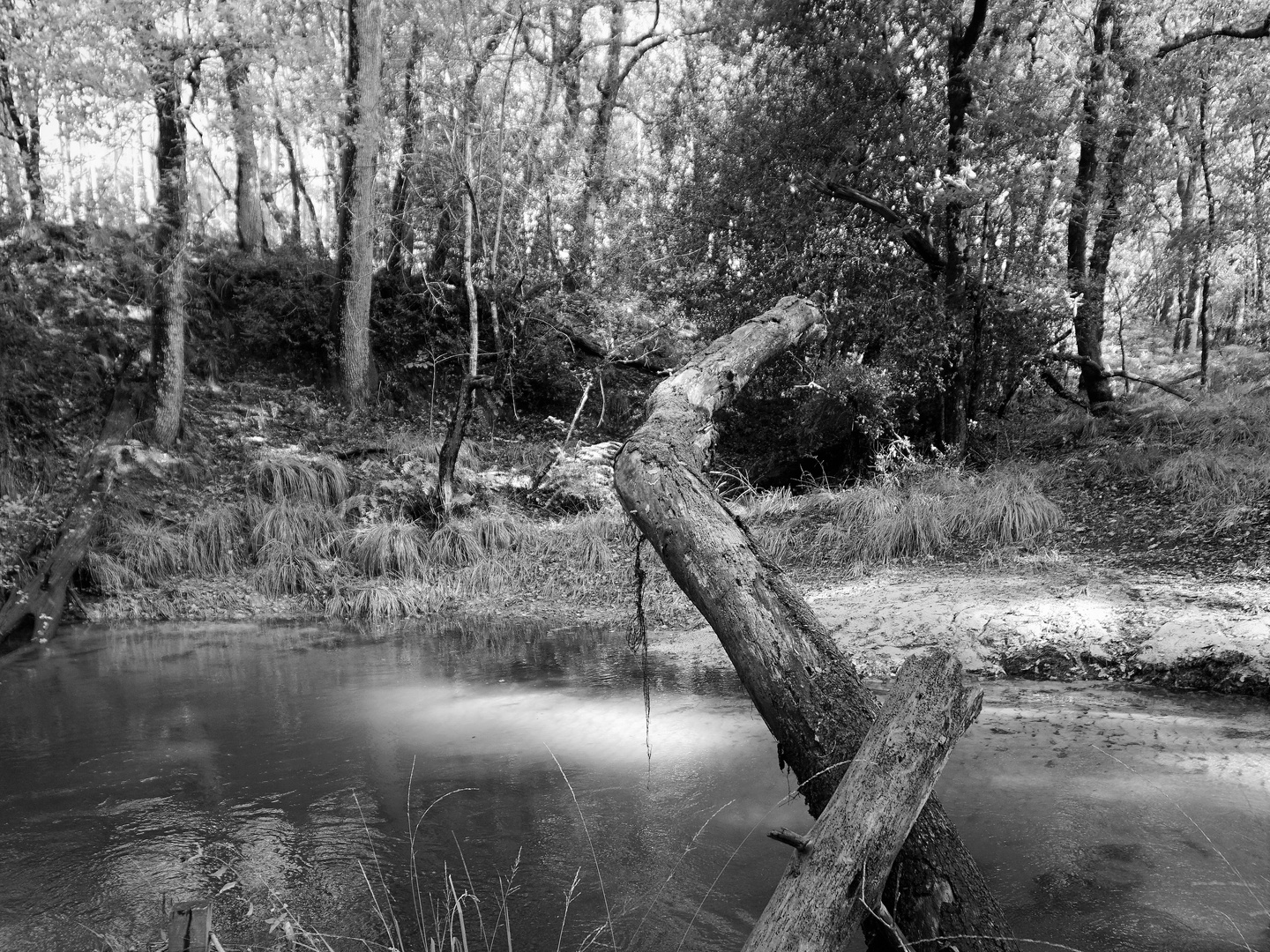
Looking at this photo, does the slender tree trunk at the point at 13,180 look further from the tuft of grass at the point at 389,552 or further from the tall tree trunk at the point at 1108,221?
the tall tree trunk at the point at 1108,221

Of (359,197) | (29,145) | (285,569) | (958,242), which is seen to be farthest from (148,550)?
(958,242)

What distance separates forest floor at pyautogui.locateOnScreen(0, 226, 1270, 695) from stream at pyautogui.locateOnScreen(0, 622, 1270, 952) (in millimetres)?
964

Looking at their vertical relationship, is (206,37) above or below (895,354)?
above

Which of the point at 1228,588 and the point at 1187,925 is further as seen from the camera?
the point at 1228,588

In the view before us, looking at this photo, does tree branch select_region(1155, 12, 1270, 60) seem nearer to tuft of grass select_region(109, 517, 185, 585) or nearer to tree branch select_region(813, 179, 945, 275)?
tree branch select_region(813, 179, 945, 275)

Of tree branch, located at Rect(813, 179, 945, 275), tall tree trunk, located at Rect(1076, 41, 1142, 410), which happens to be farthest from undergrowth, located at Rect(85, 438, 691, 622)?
tall tree trunk, located at Rect(1076, 41, 1142, 410)

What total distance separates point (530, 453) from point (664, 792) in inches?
340

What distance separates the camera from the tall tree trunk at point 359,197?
484 inches

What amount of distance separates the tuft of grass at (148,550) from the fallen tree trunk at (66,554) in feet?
0.99

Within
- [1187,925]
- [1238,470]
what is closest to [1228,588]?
[1238,470]

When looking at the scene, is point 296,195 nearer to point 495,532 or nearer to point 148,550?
point 148,550

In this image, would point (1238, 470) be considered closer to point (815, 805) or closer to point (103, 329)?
point (815, 805)

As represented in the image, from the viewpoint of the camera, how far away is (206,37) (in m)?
9.53

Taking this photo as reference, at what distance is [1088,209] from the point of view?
10.9 meters
